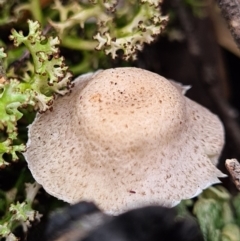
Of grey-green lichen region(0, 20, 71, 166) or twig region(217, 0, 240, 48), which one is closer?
grey-green lichen region(0, 20, 71, 166)

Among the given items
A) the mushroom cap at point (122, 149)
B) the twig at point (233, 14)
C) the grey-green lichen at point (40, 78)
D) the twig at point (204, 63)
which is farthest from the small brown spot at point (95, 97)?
the twig at point (204, 63)

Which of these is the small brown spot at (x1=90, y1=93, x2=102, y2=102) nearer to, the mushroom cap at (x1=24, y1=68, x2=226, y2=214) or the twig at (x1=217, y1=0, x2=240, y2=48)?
the mushroom cap at (x1=24, y1=68, x2=226, y2=214)

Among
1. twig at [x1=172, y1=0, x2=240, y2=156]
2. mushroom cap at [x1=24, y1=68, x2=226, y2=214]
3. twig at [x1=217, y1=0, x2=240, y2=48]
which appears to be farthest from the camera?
twig at [x1=172, y1=0, x2=240, y2=156]

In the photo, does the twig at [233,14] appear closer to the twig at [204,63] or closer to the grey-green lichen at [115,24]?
the grey-green lichen at [115,24]

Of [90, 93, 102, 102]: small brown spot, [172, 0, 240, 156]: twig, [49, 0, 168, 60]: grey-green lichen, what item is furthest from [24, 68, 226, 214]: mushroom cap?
[172, 0, 240, 156]: twig

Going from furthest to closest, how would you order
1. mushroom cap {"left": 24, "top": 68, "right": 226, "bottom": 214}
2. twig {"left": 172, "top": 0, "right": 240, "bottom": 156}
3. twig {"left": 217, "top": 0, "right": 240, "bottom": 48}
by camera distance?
twig {"left": 172, "top": 0, "right": 240, "bottom": 156} → twig {"left": 217, "top": 0, "right": 240, "bottom": 48} → mushroom cap {"left": 24, "top": 68, "right": 226, "bottom": 214}

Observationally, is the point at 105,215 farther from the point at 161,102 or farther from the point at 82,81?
the point at 82,81

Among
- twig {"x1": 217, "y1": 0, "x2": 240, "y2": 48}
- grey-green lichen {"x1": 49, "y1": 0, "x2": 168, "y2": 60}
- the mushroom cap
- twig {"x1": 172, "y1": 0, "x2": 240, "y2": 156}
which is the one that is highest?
twig {"x1": 217, "y1": 0, "x2": 240, "y2": 48}

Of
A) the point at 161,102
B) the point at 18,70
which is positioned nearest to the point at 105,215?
the point at 161,102
